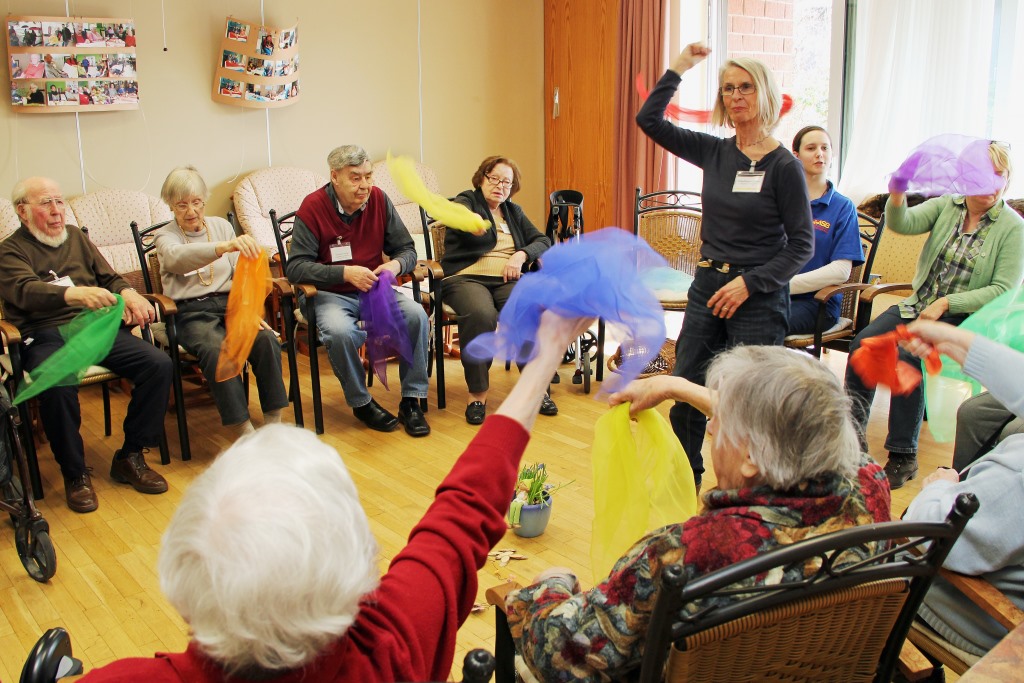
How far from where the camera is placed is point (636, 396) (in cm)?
165

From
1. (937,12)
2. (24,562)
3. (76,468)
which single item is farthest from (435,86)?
(24,562)

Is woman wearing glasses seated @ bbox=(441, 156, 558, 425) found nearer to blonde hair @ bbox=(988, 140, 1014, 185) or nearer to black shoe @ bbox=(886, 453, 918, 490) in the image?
black shoe @ bbox=(886, 453, 918, 490)

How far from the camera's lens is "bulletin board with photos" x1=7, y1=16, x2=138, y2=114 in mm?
4555

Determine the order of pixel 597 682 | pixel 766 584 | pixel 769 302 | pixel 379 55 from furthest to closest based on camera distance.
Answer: pixel 379 55
pixel 769 302
pixel 597 682
pixel 766 584

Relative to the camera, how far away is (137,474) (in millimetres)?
3219

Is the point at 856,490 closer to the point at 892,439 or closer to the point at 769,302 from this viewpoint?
the point at 769,302

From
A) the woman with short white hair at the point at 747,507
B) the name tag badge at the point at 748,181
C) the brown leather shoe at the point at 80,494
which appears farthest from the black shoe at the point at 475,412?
the woman with short white hair at the point at 747,507

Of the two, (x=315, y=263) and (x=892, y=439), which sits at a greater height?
(x=315, y=263)

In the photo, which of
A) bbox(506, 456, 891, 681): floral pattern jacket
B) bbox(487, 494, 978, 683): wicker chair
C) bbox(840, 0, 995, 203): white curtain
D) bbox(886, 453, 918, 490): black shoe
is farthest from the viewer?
bbox(840, 0, 995, 203): white curtain

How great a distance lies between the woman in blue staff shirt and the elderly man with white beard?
2682mm

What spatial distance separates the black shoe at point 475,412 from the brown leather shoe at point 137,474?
54.2 inches

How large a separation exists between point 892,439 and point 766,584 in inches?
97.2


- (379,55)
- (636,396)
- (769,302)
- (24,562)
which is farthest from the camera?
(379,55)

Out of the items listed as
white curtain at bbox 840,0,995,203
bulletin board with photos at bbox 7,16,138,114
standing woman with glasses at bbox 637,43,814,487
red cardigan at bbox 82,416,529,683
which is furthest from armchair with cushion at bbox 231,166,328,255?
red cardigan at bbox 82,416,529,683
